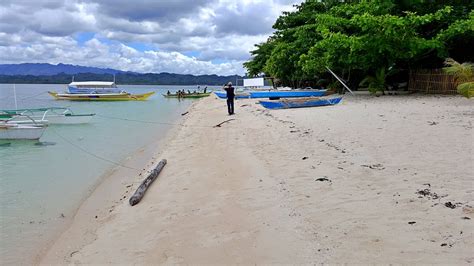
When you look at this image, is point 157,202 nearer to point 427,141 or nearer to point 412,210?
point 412,210

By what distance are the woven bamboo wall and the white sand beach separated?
40.9 ft

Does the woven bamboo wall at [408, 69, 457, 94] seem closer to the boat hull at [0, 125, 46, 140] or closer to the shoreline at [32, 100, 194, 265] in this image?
the shoreline at [32, 100, 194, 265]

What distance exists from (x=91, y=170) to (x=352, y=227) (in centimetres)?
894

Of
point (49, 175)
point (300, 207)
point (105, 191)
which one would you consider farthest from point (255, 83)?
point (300, 207)

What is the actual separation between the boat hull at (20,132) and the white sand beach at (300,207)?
8.08 metres

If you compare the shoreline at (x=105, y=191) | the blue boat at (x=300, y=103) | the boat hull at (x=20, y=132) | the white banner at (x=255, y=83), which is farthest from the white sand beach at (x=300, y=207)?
the white banner at (x=255, y=83)

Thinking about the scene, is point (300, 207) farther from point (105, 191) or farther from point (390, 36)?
point (390, 36)

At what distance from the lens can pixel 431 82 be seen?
885 inches

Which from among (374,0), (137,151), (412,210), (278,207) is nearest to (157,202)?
(278,207)

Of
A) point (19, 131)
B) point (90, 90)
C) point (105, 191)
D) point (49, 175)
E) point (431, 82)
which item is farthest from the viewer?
point (90, 90)

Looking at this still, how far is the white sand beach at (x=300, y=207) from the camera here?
4.20 metres

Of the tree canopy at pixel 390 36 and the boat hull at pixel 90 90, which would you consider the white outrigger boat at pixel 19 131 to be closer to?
the tree canopy at pixel 390 36

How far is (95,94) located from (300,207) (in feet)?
160

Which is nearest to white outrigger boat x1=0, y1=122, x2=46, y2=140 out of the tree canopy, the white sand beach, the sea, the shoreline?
the sea
